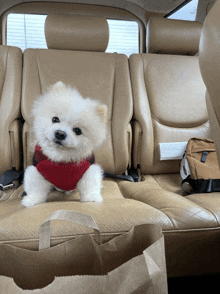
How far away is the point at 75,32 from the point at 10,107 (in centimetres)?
72

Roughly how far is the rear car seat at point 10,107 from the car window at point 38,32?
40.4 inches

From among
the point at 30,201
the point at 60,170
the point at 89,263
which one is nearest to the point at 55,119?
the point at 60,170

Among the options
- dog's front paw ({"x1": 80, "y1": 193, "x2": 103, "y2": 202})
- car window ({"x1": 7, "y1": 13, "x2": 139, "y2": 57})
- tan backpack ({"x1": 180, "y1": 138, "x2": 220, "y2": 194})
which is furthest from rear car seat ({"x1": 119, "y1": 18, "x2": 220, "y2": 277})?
car window ({"x1": 7, "y1": 13, "x2": 139, "y2": 57})


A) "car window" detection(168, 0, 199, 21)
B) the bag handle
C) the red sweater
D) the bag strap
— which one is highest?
"car window" detection(168, 0, 199, 21)

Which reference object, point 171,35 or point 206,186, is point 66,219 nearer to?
point 206,186

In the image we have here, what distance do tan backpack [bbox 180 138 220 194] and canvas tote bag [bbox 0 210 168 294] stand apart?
738mm

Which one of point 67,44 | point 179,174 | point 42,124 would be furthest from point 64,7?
point 179,174

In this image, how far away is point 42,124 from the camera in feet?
3.80

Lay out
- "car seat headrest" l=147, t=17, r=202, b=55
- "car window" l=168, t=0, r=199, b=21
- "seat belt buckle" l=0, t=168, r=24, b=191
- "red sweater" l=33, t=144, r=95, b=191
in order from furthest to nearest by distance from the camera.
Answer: "car window" l=168, t=0, r=199, b=21 < "car seat headrest" l=147, t=17, r=202, b=55 < "seat belt buckle" l=0, t=168, r=24, b=191 < "red sweater" l=33, t=144, r=95, b=191

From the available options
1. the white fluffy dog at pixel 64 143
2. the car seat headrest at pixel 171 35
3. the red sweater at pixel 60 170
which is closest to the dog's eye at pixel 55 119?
the white fluffy dog at pixel 64 143

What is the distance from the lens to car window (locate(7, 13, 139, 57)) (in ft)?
8.32

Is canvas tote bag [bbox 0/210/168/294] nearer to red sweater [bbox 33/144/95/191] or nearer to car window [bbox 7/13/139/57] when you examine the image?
red sweater [bbox 33/144/95/191]

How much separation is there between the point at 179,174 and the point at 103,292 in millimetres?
1345

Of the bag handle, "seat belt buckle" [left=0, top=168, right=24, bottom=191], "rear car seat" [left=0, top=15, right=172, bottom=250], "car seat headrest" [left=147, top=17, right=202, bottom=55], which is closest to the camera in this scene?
the bag handle
